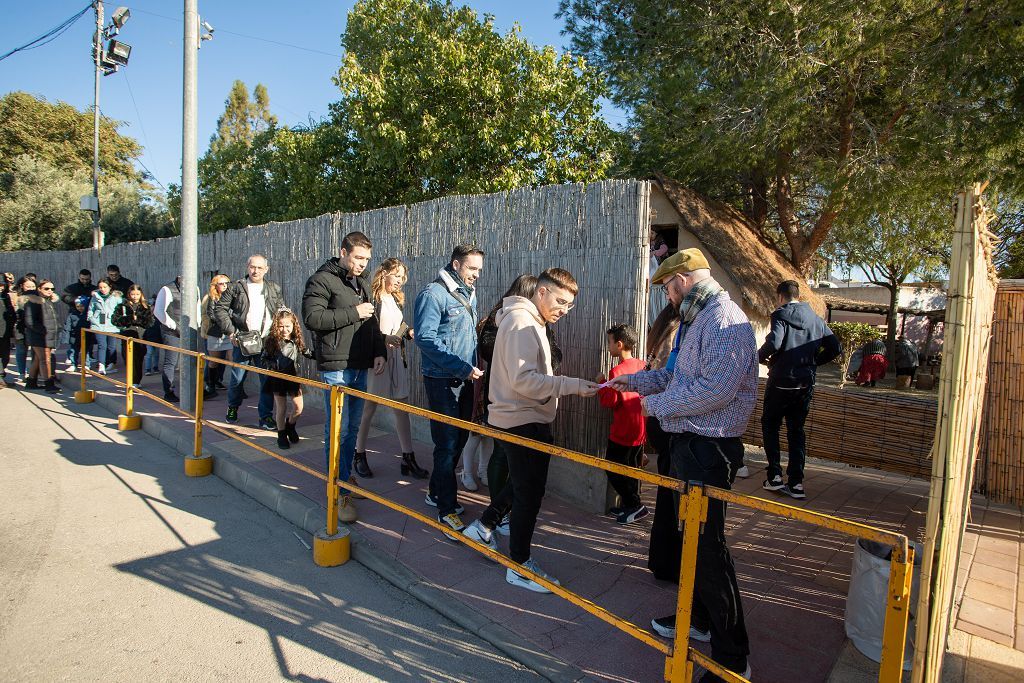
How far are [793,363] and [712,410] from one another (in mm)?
2639

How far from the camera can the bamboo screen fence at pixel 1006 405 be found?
493 cm

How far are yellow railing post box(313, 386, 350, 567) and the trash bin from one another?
114 inches

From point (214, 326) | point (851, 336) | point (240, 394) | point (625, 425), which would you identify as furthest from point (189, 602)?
point (851, 336)

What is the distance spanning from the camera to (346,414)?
14.7ft

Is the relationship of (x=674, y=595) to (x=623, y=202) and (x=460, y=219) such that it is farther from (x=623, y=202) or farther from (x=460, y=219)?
(x=460, y=219)

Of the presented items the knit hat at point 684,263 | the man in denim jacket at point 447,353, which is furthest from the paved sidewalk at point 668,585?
the knit hat at point 684,263

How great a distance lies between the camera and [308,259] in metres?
8.22

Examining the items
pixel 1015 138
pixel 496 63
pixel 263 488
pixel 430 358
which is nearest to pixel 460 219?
pixel 430 358

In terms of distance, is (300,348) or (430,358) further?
(300,348)

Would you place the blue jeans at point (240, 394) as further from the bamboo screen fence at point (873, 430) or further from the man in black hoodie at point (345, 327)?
the bamboo screen fence at point (873, 430)

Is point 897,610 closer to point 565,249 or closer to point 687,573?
point 687,573

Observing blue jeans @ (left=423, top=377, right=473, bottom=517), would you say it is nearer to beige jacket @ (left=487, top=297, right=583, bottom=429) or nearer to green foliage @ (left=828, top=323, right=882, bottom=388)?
beige jacket @ (left=487, top=297, right=583, bottom=429)

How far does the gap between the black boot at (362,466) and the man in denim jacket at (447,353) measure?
36.3 inches

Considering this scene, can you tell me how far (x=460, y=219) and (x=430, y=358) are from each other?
2418 mm
